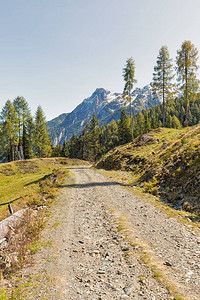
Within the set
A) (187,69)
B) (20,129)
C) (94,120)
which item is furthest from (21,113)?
(187,69)

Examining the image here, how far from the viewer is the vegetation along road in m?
4.43

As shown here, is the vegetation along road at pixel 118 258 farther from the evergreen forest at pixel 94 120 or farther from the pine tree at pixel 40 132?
the pine tree at pixel 40 132

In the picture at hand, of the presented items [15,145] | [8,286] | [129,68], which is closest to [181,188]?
[8,286]

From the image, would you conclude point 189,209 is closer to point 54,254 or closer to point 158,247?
point 158,247

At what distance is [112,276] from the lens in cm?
506

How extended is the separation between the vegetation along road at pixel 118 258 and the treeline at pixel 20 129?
46493 millimetres

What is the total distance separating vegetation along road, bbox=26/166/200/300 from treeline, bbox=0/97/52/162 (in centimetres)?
4649

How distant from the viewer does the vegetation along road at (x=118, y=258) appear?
14.5ft

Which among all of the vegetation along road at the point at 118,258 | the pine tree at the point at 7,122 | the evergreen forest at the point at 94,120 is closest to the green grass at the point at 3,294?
the vegetation along road at the point at 118,258

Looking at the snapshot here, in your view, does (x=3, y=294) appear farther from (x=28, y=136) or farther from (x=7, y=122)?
(x=28, y=136)

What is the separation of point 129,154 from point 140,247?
79.9ft

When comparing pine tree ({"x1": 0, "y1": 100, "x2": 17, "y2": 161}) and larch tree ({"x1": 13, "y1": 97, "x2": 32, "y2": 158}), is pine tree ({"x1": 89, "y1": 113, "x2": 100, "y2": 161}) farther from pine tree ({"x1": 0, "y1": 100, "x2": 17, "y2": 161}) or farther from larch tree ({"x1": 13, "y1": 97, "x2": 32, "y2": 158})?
pine tree ({"x1": 0, "y1": 100, "x2": 17, "y2": 161})

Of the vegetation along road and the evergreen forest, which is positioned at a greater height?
the evergreen forest

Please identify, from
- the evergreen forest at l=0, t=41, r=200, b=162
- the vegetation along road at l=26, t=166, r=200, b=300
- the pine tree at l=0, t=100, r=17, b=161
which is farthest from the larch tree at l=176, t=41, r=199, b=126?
the pine tree at l=0, t=100, r=17, b=161
